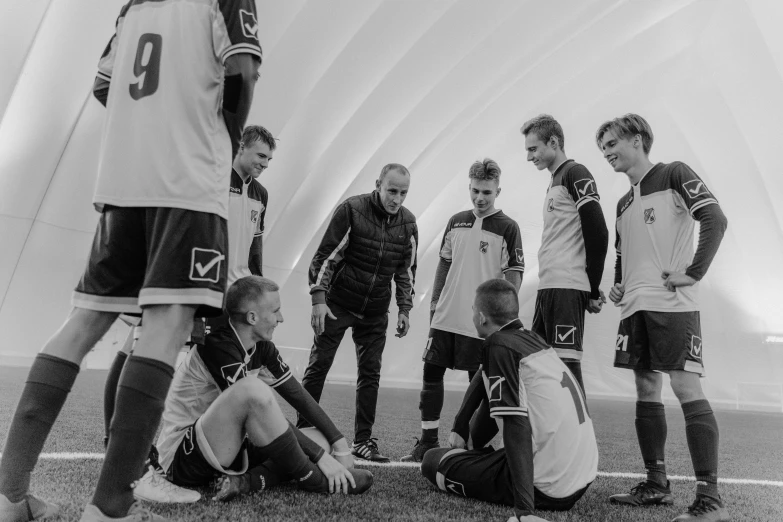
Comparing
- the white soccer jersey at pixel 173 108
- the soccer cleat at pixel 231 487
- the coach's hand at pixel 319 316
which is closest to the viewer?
the white soccer jersey at pixel 173 108

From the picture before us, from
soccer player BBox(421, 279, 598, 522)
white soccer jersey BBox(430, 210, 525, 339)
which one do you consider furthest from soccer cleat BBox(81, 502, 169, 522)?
white soccer jersey BBox(430, 210, 525, 339)

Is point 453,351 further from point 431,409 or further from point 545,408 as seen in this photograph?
point 545,408

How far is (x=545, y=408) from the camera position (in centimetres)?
246

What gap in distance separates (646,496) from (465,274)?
194 centimetres

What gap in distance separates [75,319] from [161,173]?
52 centimetres

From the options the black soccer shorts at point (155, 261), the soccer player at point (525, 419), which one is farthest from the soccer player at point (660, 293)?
the black soccer shorts at point (155, 261)

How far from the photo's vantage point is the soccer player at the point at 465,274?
409cm

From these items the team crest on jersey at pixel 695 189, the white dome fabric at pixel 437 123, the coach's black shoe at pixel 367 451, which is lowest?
the coach's black shoe at pixel 367 451

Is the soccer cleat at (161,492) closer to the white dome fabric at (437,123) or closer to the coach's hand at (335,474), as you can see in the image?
the coach's hand at (335,474)

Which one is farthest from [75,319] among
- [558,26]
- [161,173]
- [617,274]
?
[558,26]

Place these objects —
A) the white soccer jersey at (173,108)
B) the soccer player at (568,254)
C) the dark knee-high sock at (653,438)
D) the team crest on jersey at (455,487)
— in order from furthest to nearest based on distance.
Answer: the soccer player at (568,254)
the dark knee-high sock at (653,438)
the team crest on jersey at (455,487)
the white soccer jersey at (173,108)

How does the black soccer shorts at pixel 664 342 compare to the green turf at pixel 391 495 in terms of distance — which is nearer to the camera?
the green turf at pixel 391 495

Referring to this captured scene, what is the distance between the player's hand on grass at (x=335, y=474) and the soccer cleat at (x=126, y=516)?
32.7 inches

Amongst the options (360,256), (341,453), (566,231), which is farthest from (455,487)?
(360,256)
